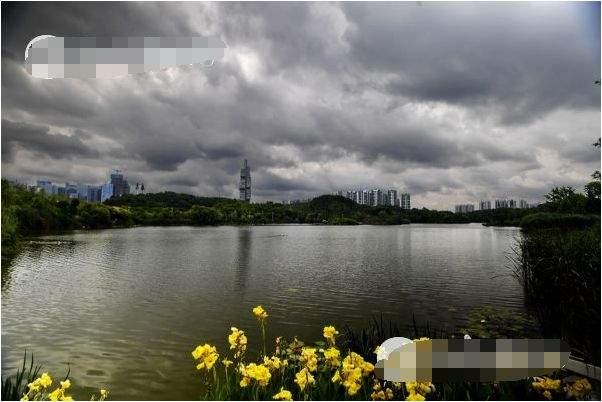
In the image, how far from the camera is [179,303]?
11211mm

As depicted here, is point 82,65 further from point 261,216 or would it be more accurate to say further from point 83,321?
point 261,216

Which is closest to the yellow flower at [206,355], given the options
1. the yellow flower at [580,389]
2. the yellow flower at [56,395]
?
the yellow flower at [56,395]

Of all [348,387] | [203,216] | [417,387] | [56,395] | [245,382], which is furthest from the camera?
[203,216]

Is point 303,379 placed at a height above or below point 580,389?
above

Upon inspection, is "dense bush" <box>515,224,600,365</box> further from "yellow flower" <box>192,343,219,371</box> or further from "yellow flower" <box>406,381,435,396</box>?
"yellow flower" <box>192,343,219,371</box>

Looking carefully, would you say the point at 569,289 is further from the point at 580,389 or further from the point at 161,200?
the point at 161,200

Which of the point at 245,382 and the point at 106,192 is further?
the point at 106,192

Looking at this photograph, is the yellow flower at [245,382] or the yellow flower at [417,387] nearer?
the yellow flower at [417,387]

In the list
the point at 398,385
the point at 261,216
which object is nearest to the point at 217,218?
the point at 261,216

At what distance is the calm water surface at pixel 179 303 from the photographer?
21.2ft

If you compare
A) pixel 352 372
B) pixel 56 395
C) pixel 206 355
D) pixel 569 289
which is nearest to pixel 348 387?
pixel 352 372

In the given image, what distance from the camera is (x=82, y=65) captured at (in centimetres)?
132

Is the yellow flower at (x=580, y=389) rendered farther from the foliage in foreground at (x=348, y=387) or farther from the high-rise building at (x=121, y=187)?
the high-rise building at (x=121, y=187)

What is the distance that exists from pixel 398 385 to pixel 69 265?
1985 centimetres
